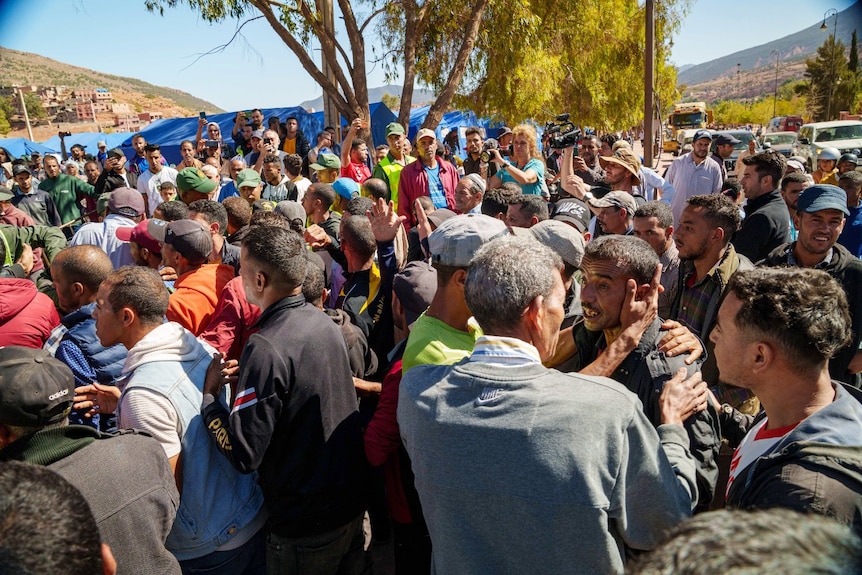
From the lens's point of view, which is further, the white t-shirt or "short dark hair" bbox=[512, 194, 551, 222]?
"short dark hair" bbox=[512, 194, 551, 222]

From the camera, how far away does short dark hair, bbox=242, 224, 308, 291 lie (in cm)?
250

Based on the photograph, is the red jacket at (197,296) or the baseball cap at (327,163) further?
the baseball cap at (327,163)

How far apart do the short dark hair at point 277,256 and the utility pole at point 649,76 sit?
13001mm

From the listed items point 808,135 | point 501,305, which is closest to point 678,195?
point 501,305

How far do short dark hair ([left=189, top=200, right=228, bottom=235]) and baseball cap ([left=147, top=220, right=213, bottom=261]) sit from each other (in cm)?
90

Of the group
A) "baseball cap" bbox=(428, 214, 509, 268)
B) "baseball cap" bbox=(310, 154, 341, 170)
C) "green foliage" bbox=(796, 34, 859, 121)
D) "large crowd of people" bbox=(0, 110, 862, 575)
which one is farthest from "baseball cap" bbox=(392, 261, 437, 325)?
"green foliage" bbox=(796, 34, 859, 121)

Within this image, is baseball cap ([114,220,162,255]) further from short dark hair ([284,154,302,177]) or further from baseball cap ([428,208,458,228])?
short dark hair ([284,154,302,177])

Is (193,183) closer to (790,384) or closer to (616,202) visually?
(616,202)

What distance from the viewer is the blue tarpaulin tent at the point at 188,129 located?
52.7 ft

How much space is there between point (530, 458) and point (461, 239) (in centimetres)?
106

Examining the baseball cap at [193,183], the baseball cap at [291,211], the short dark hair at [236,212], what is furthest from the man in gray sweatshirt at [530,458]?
the baseball cap at [193,183]

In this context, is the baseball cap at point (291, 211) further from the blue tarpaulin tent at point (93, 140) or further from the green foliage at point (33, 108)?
the green foliage at point (33, 108)

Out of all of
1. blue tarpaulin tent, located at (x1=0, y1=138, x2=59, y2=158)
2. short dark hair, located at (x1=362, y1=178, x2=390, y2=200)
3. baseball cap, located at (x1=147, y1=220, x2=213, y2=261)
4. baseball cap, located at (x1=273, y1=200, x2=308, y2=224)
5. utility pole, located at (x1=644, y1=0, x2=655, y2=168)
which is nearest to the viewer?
baseball cap, located at (x1=147, y1=220, x2=213, y2=261)

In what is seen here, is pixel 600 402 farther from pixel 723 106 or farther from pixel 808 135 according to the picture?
pixel 723 106
